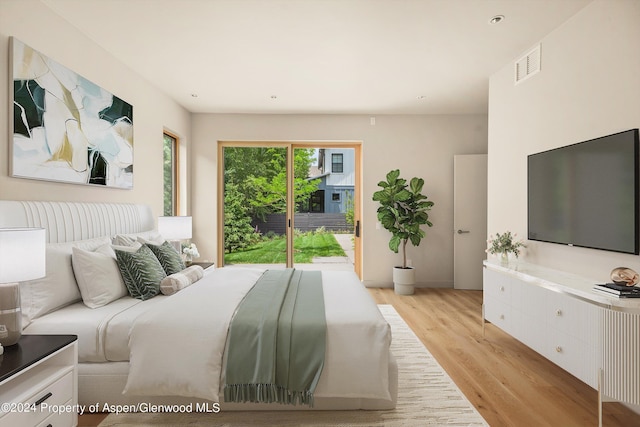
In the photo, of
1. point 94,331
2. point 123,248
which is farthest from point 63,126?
point 94,331

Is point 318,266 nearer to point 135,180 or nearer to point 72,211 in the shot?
point 135,180

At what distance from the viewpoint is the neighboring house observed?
18.8 ft

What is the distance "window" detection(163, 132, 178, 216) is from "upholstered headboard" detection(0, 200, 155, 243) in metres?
1.28

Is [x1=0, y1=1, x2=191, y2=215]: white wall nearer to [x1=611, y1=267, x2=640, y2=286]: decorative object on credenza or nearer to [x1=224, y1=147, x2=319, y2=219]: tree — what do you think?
[x1=224, y1=147, x2=319, y2=219]: tree

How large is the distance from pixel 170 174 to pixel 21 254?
355 centimetres

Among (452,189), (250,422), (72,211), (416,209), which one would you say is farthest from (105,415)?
(452,189)

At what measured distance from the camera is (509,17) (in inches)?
108

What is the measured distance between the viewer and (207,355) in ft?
6.37

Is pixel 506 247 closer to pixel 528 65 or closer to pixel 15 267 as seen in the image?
pixel 528 65

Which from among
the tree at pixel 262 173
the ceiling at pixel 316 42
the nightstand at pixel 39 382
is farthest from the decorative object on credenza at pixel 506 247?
the nightstand at pixel 39 382

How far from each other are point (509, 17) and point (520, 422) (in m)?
2.86

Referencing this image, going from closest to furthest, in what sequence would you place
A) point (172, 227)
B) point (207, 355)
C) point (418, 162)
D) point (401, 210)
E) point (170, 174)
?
point (207, 355), point (172, 227), point (170, 174), point (401, 210), point (418, 162)

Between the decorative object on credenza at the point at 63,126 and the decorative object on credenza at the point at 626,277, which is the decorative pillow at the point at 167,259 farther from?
the decorative object on credenza at the point at 626,277

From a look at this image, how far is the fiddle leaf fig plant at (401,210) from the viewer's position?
5145 millimetres
